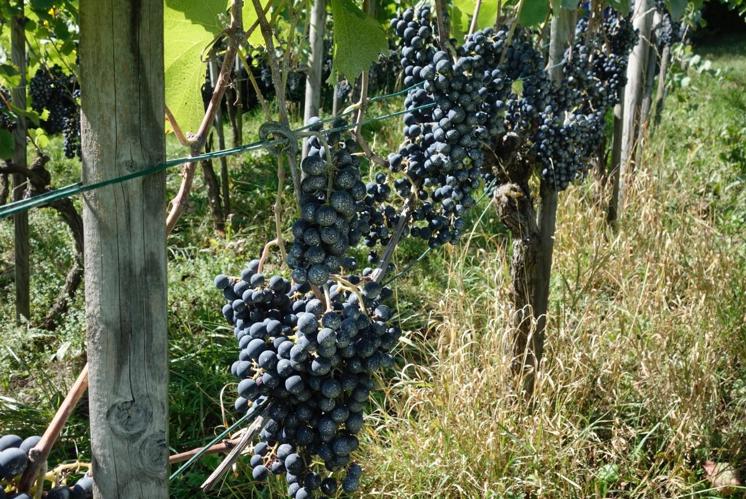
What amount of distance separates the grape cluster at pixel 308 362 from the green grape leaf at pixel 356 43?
421mm

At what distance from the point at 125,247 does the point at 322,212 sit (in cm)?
34

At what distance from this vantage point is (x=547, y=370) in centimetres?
286

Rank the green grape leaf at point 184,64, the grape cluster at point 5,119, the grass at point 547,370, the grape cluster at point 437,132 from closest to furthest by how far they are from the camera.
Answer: the green grape leaf at point 184,64 → the grape cluster at point 437,132 → the grass at point 547,370 → the grape cluster at point 5,119

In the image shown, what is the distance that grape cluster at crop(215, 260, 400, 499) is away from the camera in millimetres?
1328

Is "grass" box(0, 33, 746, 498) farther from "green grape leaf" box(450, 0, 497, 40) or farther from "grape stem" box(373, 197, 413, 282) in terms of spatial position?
"green grape leaf" box(450, 0, 497, 40)

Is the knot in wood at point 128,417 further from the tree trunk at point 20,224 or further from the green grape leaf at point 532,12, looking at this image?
the tree trunk at point 20,224

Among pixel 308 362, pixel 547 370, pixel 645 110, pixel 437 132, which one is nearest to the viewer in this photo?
pixel 308 362

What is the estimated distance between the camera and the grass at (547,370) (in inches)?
101

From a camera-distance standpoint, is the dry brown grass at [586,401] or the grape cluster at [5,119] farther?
the grape cluster at [5,119]

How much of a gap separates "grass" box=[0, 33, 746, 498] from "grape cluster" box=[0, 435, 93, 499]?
750mm

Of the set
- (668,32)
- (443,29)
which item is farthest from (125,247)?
(668,32)

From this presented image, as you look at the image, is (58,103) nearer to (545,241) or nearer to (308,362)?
(545,241)

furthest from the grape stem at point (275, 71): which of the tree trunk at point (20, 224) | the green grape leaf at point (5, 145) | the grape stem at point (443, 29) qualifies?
the tree trunk at point (20, 224)

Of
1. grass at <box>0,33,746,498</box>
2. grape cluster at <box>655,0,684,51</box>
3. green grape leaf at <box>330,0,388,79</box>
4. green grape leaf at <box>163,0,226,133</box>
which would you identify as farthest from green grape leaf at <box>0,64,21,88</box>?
grape cluster at <box>655,0,684,51</box>
